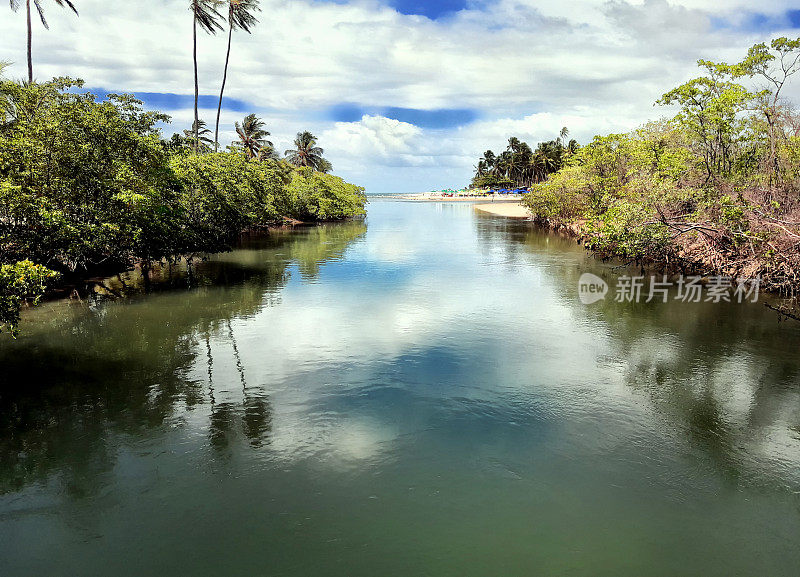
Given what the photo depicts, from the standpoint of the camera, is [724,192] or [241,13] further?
[241,13]

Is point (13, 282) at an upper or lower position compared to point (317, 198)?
lower

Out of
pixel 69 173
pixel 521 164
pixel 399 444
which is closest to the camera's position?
pixel 399 444

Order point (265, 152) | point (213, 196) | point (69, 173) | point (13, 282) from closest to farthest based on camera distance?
point (13, 282), point (69, 173), point (213, 196), point (265, 152)

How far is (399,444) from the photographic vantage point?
437 inches

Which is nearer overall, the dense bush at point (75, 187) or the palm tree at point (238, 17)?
the dense bush at point (75, 187)

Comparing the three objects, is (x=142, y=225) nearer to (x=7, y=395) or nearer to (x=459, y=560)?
(x=7, y=395)

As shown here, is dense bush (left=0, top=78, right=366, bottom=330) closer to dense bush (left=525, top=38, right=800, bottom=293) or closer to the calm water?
the calm water

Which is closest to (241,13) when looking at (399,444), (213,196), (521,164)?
(213,196)

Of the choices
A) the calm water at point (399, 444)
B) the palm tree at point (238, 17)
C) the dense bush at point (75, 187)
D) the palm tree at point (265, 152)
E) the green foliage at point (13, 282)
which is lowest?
the calm water at point (399, 444)

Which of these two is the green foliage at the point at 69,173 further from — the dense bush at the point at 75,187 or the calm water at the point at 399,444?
the calm water at the point at 399,444

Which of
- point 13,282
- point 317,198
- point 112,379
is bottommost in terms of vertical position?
point 112,379

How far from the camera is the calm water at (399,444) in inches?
317

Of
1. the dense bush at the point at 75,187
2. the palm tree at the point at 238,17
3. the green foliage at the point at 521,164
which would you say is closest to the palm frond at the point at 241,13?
the palm tree at the point at 238,17

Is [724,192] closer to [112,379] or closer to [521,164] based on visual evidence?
[112,379]
